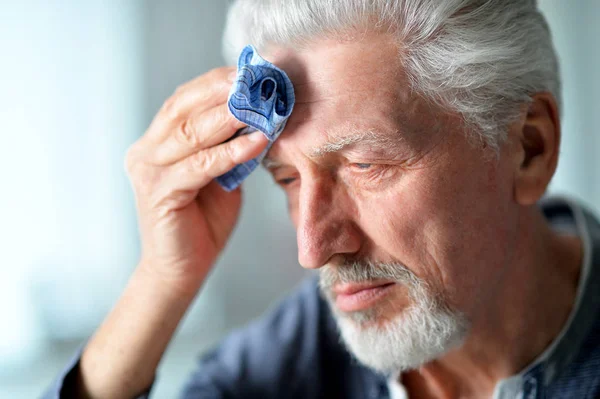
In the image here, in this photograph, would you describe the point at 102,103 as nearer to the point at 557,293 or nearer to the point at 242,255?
the point at 242,255

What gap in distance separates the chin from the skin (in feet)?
0.09

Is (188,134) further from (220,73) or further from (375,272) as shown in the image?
(375,272)

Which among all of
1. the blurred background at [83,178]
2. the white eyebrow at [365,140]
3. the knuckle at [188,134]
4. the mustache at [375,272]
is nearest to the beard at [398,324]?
the mustache at [375,272]

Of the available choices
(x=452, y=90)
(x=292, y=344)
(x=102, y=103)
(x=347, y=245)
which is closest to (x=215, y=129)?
(x=347, y=245)

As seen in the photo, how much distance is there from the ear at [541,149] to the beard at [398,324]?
0.29m

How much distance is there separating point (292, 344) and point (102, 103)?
3.41 ft

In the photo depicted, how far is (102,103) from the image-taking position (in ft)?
6.66

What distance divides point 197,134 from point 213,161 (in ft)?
0.20

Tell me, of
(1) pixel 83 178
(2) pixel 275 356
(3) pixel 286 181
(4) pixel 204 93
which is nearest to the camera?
(4) pixel 204 93

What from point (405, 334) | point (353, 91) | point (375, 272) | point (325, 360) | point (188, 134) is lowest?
point (325, 360)

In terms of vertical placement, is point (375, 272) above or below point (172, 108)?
below

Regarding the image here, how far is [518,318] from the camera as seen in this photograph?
1335mm

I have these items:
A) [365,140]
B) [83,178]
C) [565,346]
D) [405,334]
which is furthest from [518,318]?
[83,178]

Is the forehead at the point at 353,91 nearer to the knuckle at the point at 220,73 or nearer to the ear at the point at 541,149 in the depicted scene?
the knuckle at the point at 220,73
